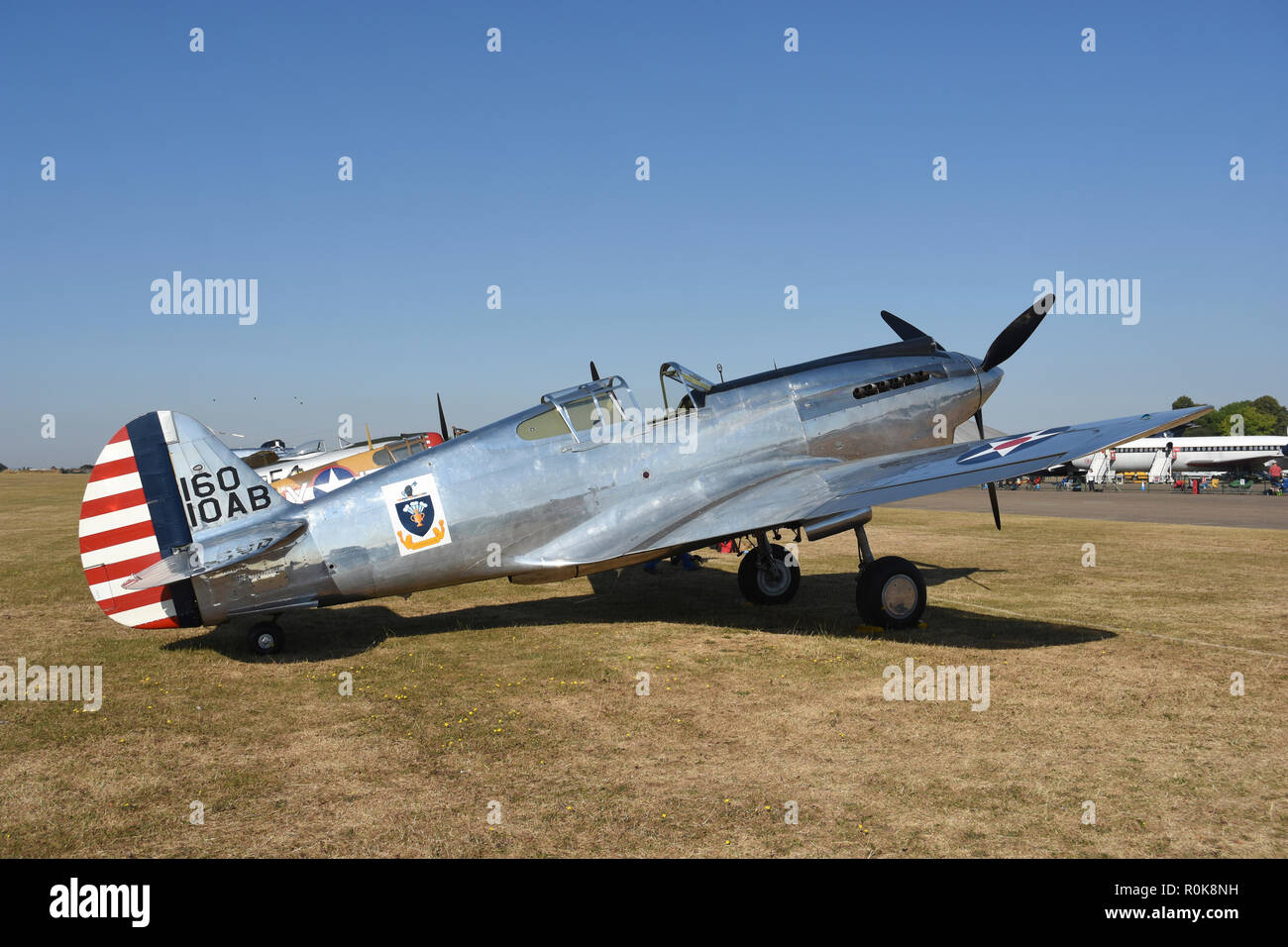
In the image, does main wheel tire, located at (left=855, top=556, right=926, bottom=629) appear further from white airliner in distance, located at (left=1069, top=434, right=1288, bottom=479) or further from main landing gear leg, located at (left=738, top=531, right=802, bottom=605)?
white airliner in distance, located at (left=1069, top=434, right=1288, bottom=479)

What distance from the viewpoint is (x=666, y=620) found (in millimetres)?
10055

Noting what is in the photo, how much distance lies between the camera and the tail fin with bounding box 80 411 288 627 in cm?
773

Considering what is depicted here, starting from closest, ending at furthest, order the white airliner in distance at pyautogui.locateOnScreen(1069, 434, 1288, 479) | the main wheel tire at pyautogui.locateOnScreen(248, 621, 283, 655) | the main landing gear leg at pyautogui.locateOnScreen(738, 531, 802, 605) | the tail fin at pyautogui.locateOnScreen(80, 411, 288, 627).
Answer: the tail fin at pyautogui.locateOnScreen(80, 411, 288, 627), the main wheel tire at pyautogui.locateOnScreen(248, 621, 283, 655), the main landing gear leg at pyautogui.locateOnScreen(738, 531, 802, 605), the white airliner in distance at pyautogui.locateOnScreen(1069, 434, 1288, 479)

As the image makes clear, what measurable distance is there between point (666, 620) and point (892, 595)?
277 cm

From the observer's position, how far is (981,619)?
31.0 feet

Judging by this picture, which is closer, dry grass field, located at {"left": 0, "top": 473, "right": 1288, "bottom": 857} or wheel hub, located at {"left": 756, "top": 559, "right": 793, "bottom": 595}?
dry grass field, located at {"left": 0, "top": 473, "right": 1288, "bottom": 857}

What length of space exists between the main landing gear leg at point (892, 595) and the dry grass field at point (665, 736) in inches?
10.3

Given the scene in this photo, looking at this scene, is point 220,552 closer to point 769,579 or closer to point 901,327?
point 769,579

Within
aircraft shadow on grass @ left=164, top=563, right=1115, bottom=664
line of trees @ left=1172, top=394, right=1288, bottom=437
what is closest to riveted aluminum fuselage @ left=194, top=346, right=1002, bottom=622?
aircraft shadow on grass @ left=164, top=563, right=1115, bottom=664

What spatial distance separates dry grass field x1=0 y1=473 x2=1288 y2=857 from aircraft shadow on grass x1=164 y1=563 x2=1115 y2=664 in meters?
0.07

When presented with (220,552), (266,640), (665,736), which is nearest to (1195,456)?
(665,736)

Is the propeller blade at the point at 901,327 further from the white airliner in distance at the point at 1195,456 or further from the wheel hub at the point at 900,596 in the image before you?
the white airliner in distance at the point at 1195,456
